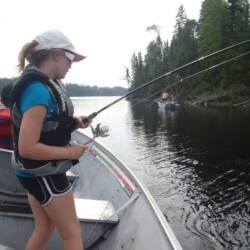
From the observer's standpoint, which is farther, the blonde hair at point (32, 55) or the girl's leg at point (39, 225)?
the girl's leg at point (39, 225)

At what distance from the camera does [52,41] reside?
Result: 216cm

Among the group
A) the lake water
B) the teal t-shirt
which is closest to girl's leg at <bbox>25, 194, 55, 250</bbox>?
the teal t-shirt

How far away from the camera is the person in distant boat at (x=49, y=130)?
2.00m

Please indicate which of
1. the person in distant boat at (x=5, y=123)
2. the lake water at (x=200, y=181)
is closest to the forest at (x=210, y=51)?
the lake water at (x=200, y=181)

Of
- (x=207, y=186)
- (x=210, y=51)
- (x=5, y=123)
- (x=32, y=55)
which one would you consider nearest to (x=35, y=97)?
(x=32, y=55)

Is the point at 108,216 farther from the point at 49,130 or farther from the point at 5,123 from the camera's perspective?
the point at 5,123

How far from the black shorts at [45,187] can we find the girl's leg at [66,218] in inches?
1.3

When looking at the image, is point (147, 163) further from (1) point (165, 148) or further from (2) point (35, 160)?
(2) point (35, 160)

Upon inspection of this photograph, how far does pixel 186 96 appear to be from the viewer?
2408 inches

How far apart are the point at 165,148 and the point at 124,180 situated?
12.8 m

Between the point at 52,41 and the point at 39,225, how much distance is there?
1390 mm

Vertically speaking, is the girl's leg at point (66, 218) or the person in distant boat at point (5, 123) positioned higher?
the person in distant boat at point (5, 123)

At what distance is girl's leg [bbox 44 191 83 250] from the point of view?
217 cm

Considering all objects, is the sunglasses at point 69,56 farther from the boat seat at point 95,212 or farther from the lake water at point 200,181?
the lake water at point 200,181
